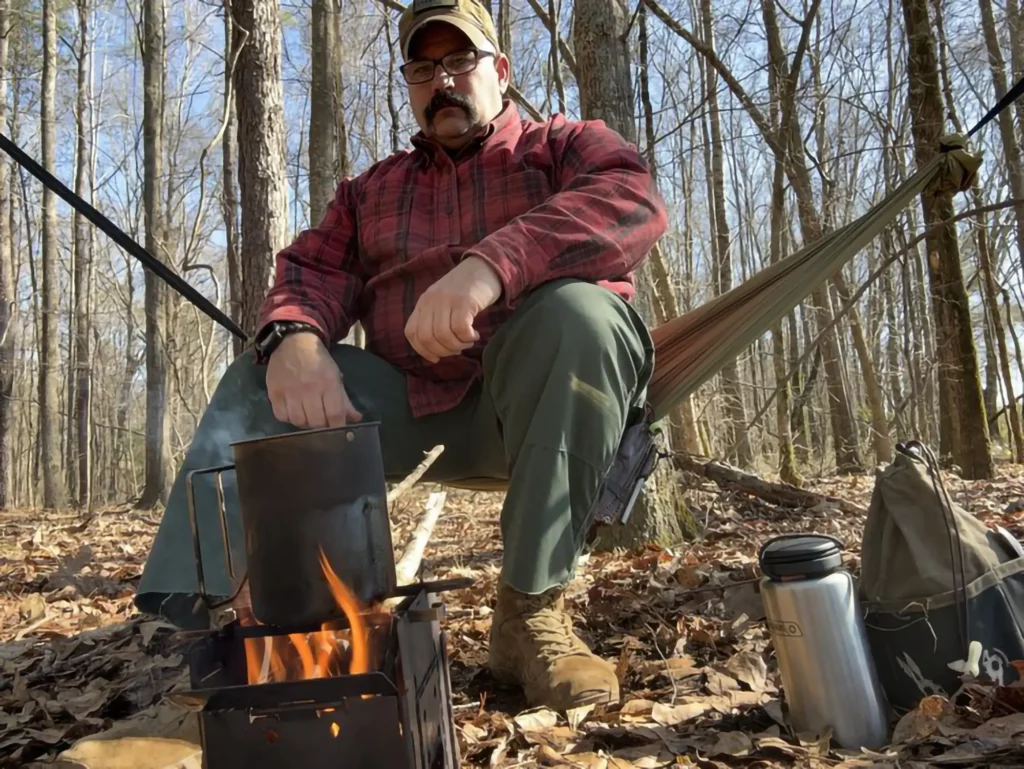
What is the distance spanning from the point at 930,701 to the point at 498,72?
158 cm

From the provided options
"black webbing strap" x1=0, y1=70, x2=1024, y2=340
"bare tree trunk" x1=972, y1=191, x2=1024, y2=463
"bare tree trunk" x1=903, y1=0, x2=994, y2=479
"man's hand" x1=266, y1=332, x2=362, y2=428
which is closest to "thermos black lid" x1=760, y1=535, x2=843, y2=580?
"man's hand" x1=266, y1=332, x2=362, y2=428

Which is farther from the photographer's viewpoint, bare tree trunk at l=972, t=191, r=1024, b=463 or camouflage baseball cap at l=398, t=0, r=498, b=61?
bare tree trunk at l=972, t=191, r=1024, b=463

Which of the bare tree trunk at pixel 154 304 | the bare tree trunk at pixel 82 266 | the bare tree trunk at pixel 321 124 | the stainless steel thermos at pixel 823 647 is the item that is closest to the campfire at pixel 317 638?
the stainless steel thermos at pixel 823 647

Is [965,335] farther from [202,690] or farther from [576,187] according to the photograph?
[202,690]

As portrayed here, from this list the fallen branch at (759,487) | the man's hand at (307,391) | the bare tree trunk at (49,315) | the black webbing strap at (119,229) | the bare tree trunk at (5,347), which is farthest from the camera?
the bare tree trunk at (49,315)

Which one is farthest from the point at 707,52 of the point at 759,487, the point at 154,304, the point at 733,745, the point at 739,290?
the point at 154,304

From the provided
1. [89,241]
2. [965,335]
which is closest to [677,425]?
[965,335]

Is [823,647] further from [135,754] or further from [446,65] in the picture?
[446,65]

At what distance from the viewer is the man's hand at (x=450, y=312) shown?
1.23 m

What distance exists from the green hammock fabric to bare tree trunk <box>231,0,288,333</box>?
7.00ft

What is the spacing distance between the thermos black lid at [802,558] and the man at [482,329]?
0.30m

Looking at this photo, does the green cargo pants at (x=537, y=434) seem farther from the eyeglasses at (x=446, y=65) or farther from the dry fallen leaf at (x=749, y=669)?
the eyeglasses at (x=446, y=65)

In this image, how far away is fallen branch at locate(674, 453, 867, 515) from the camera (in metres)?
3.87

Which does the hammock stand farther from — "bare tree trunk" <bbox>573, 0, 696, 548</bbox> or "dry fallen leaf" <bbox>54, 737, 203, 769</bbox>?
"bare tree trunk" <bbox>573, 0, 696, 548</bbox>
